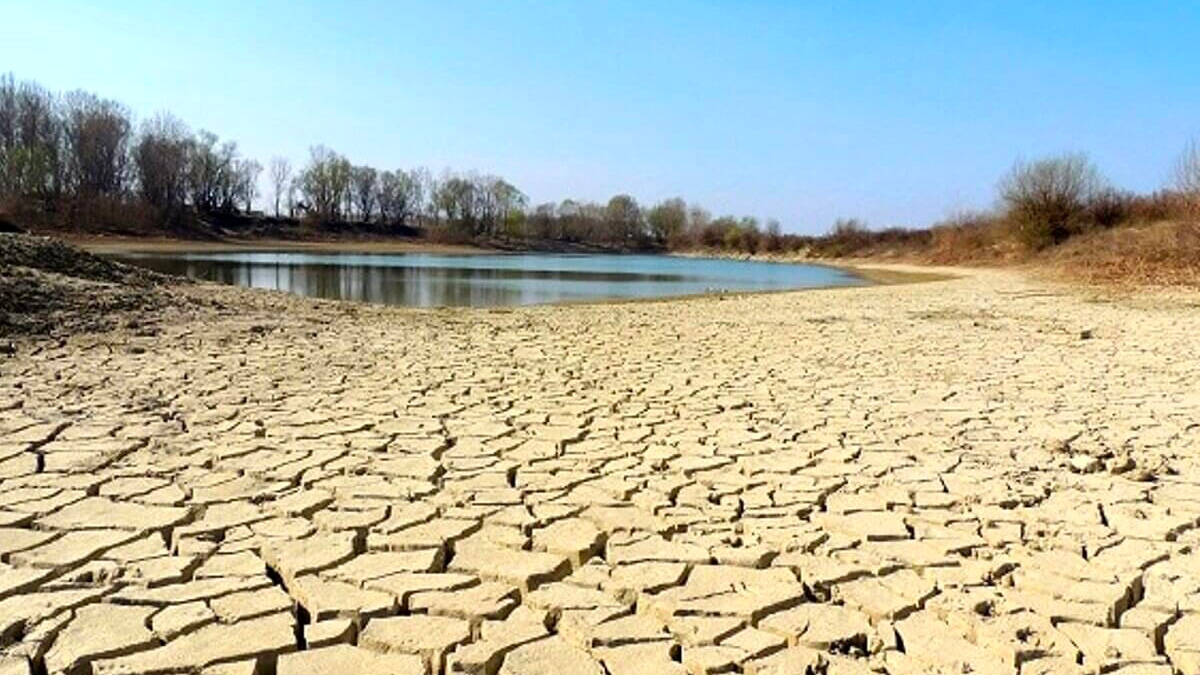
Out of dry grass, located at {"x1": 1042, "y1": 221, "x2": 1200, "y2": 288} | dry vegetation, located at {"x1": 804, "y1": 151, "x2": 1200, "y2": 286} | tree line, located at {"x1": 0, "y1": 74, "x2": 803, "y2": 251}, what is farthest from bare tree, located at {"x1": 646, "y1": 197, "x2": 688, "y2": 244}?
dry grass, located at {"x1": 1042, "y1": 221, "x2": 1200, "y2": 288}

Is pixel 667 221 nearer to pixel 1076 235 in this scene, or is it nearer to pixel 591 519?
pixel 1076 235

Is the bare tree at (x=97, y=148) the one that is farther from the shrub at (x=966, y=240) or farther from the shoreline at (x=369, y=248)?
the shrub at (x=966, y=240)

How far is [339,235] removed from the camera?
2795 inches

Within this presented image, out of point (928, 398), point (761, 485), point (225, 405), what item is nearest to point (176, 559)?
point (761, 485)

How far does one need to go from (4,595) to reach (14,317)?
7233 millimetres

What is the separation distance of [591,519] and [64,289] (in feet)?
32.2

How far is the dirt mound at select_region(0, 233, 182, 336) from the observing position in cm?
852

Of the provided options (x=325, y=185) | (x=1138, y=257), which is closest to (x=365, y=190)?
(x=325, y=185)

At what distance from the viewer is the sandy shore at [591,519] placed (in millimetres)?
2229

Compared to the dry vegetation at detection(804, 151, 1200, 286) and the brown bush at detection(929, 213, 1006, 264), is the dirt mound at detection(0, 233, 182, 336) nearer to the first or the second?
the dry vegetation at detection(804, 151, 1200, 286)

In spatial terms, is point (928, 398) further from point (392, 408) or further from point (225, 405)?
point (225, 405)

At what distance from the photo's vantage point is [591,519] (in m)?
3.18

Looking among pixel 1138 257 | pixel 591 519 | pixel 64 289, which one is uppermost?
pixel 1138 257

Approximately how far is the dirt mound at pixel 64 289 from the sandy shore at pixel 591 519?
1.87m
